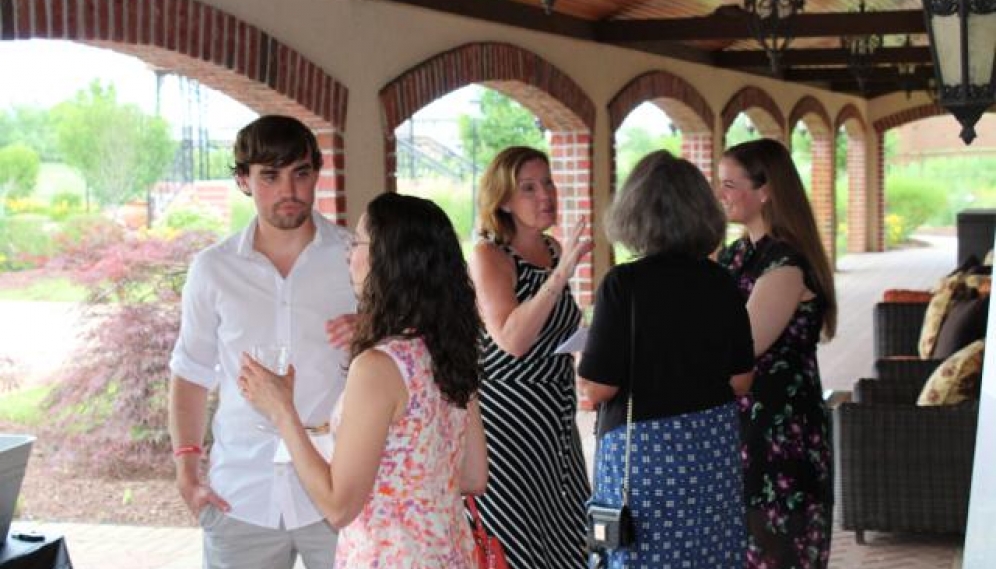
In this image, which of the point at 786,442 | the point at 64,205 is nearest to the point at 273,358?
the point at 786,442

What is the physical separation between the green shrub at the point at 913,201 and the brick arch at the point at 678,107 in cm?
1539

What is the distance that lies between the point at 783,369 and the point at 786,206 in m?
0.42

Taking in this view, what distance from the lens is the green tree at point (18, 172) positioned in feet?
61.4

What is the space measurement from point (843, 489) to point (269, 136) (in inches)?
137

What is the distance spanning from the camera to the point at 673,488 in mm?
2918

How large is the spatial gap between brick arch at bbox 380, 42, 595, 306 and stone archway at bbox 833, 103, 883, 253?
1326 cm

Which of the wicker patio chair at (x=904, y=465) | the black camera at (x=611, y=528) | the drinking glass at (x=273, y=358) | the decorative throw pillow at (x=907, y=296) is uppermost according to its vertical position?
the drinking glass at (x=273, y=358)

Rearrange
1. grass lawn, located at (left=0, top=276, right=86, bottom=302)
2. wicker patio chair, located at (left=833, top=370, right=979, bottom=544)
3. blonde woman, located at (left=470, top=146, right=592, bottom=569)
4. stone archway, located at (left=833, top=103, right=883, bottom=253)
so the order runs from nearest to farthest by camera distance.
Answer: blonde woman, located at (left=470, top=146, right=592, bottom=569), wicker patio chair, located at (left=833, top=370, right=979, bottom=544), grass lawn, located at (left=0, top=276, right=86, bottom=302), stone archway, located at (left=833, top=103, right=883, bottom=253)

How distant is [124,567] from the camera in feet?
19.1

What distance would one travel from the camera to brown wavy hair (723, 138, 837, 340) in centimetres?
344

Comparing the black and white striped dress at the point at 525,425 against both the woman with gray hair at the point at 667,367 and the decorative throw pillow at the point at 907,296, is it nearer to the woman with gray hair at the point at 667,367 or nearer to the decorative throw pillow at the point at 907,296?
the woman with gray hair at the point at 667,367

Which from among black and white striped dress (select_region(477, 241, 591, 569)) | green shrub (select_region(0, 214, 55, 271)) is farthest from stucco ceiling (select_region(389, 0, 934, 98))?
green shrub (select_region(0, 214, 55, 271))

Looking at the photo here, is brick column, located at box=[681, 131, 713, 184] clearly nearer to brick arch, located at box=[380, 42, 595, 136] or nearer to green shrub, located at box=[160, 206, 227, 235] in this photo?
brick arch, located at box=[380, 42, 595, 136]

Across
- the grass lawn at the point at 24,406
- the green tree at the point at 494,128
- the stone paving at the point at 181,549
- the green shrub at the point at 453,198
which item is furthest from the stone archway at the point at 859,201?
the stone paving at the point at 181,549
